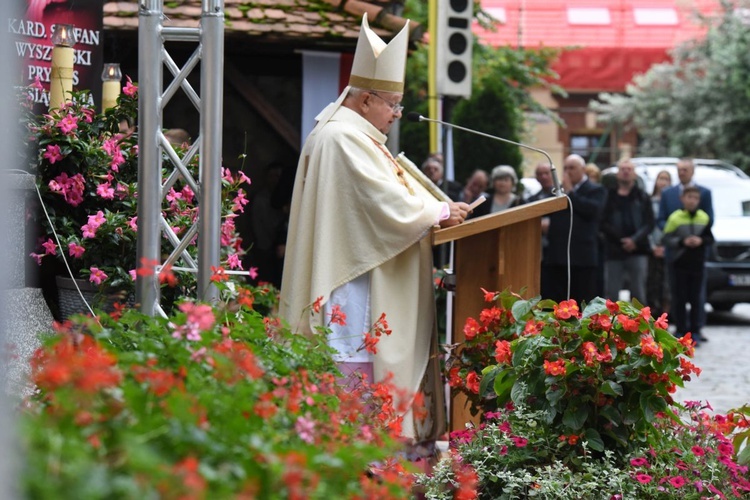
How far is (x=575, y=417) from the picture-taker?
4.64 m

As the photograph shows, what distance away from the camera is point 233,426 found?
2355 mm

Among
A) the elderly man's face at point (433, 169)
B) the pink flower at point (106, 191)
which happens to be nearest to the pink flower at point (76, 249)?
the pink flower at point (106, 191)

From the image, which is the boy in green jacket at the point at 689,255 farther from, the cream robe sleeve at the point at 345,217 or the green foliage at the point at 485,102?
the cream robe sleeve at the point at 345,217

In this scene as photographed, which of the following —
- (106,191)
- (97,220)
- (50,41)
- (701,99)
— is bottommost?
(97,220)

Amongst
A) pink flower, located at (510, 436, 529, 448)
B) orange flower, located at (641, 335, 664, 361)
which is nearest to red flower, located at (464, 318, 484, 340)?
pink flower, located at (510, 436, 529, 448)

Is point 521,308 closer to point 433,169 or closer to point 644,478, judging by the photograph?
point 644,478

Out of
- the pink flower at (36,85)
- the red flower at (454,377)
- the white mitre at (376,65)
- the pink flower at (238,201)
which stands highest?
the white mitre at (376,65)

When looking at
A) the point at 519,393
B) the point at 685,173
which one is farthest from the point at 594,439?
the point at 685,173

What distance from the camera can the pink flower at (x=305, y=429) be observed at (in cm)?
267

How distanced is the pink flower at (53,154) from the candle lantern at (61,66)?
0.43 metres

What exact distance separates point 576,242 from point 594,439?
20.8ft

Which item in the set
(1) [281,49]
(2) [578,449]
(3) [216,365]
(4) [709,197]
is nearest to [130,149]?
(2) [578,449]

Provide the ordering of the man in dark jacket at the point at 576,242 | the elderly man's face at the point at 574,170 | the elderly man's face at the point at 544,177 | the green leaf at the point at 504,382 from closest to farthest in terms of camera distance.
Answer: the green leaf at the point at 504,382
the man in dark jacket at the point at 576,242
the elderly man's face at the point at 574,170
the elderly man's face at the point at 544,177

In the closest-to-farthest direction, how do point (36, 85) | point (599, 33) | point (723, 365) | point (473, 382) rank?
point (473, 382), point (36, 85), point (723, 365), point (599, 33)
